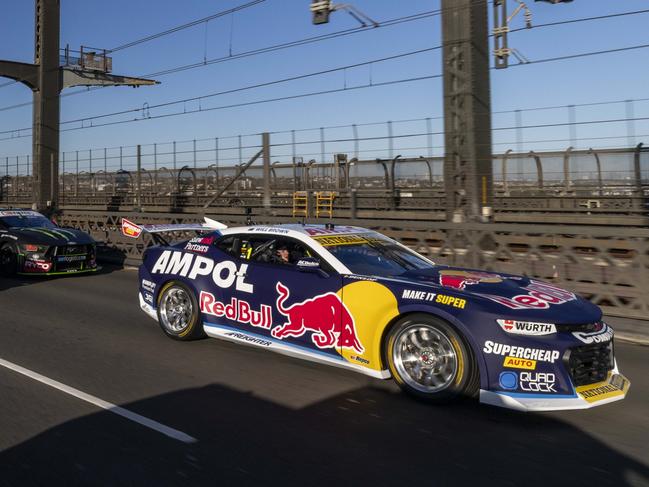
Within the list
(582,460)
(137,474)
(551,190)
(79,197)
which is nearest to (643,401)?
(582,460)

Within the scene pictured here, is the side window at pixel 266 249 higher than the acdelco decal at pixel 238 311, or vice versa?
the side window at pixel 266 249

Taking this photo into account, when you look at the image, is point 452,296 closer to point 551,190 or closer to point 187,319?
point 187,319

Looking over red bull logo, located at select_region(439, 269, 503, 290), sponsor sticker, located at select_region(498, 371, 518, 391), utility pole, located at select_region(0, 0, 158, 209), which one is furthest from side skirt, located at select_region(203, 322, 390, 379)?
utility pole, located at select_region(0, 0, 158, 209)

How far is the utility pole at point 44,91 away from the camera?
2323 cm

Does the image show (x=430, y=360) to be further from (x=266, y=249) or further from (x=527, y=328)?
(x=266, y=249)

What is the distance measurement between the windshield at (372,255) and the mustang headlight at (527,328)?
1369 millimetres

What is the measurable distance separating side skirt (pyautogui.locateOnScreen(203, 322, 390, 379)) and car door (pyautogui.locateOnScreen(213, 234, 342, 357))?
41 millimetres

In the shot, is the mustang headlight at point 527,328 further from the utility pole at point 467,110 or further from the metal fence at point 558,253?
the utility pole at point 467,110

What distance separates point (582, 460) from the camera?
3994mm

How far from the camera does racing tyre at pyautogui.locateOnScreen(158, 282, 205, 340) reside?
699 cm

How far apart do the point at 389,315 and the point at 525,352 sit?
1172mm

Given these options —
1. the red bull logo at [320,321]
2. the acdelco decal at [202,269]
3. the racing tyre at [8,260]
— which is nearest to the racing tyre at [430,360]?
the red bull logo at [320,321]

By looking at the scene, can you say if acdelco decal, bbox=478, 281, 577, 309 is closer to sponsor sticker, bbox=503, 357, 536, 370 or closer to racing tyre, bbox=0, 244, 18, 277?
sponsor sticker, bbox=503, 357, 536, 370

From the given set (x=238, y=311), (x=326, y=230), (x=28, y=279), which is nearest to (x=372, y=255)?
(x=326, y=230)
